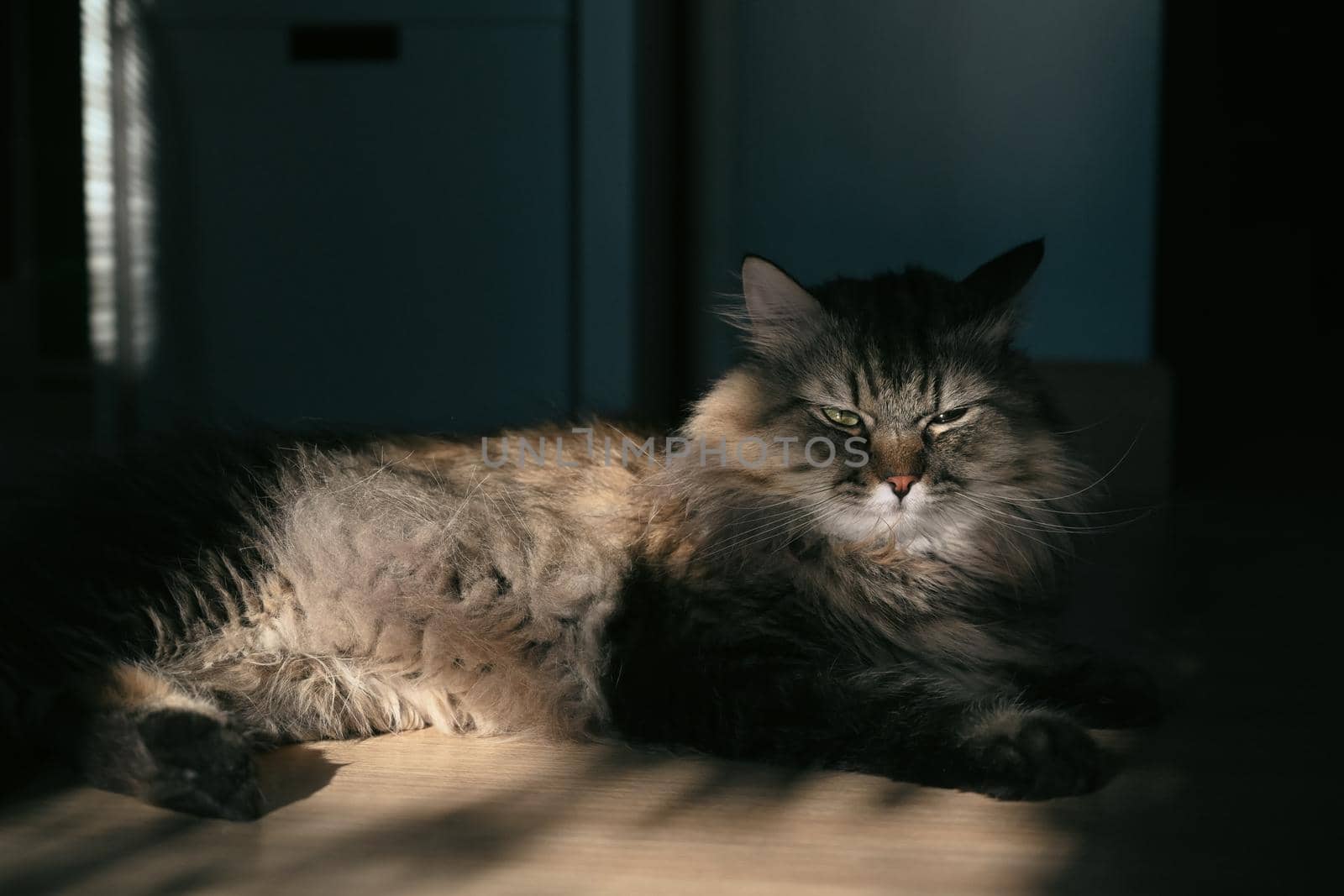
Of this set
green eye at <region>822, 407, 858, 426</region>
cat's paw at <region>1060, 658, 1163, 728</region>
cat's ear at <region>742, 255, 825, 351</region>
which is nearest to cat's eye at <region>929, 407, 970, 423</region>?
green eye at <region>822, 407, 858, 426</region>

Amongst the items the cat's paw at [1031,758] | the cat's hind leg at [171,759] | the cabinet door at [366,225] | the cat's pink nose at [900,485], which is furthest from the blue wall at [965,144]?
the cat's hind leg at [171,759]

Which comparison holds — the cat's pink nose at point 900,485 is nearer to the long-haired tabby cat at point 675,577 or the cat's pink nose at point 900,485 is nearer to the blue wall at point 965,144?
the long-haired tabby cat at point 675,577

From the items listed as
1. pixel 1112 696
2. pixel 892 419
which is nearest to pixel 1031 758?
pixel 1112 696

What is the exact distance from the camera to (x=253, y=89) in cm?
309

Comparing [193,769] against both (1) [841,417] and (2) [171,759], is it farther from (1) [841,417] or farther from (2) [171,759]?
(1) [841,417]

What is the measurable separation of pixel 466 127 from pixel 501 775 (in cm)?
→ 196

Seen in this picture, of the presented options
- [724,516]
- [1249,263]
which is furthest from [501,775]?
[1249,263]

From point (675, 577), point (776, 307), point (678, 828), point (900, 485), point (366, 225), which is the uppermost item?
point (366, 225)

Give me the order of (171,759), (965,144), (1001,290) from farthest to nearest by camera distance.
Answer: (965,144)
(1001,290)
(171,759)

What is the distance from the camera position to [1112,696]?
177cm

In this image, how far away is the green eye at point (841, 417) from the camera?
1786 millimetres

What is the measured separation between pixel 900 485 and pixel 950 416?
0.15 metres

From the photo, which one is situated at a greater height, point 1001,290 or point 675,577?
point 1001,290

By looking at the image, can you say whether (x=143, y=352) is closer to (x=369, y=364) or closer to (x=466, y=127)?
(x=369, y=364)
